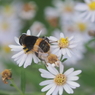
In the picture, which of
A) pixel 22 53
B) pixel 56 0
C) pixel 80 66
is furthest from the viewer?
pixel 56 0

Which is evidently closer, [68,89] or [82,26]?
[68,89]

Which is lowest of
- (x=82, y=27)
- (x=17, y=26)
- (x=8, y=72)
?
(x=8, y=72)

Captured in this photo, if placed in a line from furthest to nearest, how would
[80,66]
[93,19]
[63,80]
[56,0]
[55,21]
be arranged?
[56,0] → [55,21] → [80,66] → [93,19] → [63,80]

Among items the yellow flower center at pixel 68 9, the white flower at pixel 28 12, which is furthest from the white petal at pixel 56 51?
the yellow flower center at pixel 68 9

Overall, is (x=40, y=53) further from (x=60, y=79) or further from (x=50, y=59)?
(x=60, y=79)

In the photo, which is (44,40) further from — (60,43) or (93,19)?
(93,19)

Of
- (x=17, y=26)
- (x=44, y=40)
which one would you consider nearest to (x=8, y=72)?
(x=44, y=40)

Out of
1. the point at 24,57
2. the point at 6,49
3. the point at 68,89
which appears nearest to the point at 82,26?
the point at 6,49

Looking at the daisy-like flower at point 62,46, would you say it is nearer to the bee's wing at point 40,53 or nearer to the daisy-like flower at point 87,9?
the bee's wing at point 40,53
